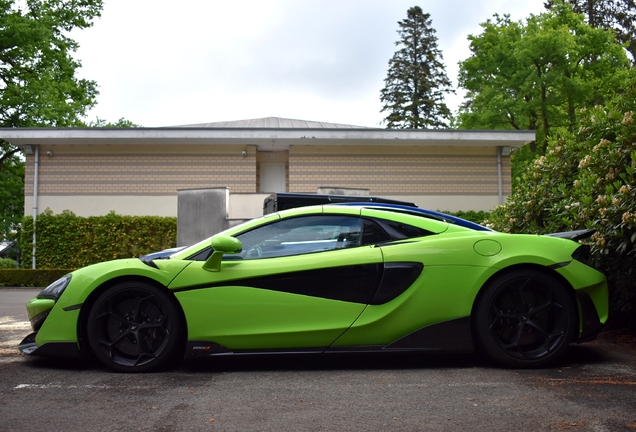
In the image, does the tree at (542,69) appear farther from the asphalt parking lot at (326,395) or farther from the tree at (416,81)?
the asphalt parking lot at (326,395)

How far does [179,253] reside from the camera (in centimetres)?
466

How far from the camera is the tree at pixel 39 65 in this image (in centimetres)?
2967

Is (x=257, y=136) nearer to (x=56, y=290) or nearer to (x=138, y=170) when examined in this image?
(x=138, y=170)

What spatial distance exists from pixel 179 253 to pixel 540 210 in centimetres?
458

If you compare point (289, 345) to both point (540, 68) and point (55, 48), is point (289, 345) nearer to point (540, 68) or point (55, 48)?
point (540, 68)

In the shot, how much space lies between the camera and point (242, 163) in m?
19.6

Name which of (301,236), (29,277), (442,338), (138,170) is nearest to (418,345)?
(442,338)

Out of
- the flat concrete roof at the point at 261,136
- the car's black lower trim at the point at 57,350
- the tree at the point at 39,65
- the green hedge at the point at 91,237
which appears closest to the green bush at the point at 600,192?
the car's black lower trim at the point at 57,350

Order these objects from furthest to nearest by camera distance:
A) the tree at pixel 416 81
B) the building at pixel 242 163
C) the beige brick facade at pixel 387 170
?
the tree at pixel 416 81 → the beige brick facade at pixel 387 170 → the building at pixel 242 163

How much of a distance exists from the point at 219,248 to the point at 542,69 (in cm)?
2766

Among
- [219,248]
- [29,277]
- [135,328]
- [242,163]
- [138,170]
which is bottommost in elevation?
[29,277]

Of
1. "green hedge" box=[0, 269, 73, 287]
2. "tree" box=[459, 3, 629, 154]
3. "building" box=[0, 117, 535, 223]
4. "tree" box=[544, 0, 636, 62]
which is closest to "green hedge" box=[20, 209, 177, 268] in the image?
"building" box=[0, 117, 535, 223]

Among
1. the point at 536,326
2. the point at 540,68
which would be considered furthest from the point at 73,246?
the point at 540,68

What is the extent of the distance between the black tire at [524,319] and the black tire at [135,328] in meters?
2.24
